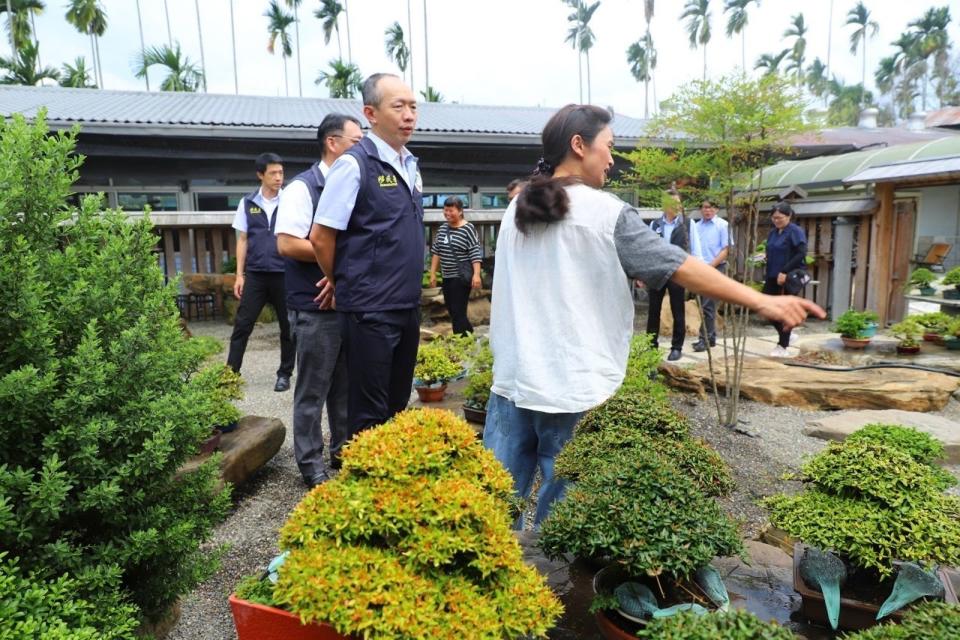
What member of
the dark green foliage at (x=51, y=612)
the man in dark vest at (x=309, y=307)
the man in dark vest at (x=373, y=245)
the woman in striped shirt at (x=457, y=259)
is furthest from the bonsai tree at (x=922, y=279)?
the dark green foliage at (x=51, y=612)

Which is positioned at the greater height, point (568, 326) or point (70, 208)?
point (70, 208)

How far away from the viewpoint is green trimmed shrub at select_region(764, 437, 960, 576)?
201 centimetres

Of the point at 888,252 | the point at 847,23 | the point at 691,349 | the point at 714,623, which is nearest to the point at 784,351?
the point at 691,349

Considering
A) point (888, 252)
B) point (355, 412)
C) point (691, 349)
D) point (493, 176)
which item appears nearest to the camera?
point (355, 412)

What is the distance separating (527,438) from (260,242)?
4.17 metres

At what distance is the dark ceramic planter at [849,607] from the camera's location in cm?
200

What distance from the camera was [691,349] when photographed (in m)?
9.36

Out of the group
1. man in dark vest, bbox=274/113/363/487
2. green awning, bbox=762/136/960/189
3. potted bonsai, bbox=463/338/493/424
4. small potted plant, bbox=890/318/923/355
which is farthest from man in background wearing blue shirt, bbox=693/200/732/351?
man in dark vest, bbox=274/113/363/487

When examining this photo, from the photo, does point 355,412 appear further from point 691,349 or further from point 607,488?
point 691,349

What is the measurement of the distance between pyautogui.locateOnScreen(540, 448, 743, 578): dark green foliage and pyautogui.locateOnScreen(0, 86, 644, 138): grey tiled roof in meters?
10.5

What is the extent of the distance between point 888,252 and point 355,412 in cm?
1095

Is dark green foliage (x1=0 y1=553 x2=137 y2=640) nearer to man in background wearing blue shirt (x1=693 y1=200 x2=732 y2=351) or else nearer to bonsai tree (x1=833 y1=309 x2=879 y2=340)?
man in background wearing blue shirt (x1=693 y1=200 x2=732 y2=351)

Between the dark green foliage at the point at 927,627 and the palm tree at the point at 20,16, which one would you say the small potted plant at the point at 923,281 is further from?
the palm tree at the point at 20,16

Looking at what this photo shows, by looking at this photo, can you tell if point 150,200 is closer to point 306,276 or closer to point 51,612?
point 306,276
